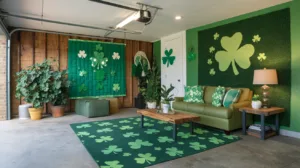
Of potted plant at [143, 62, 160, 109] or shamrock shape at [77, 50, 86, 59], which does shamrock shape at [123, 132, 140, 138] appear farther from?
shamrock shape at [77, 50, 86, 59]

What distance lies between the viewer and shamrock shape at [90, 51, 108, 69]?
21.4 feet

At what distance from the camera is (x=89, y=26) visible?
211 inches

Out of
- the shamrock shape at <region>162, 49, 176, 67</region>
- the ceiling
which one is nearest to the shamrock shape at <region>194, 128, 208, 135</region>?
the ceiling

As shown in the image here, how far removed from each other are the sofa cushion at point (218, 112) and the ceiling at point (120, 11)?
6.98ft

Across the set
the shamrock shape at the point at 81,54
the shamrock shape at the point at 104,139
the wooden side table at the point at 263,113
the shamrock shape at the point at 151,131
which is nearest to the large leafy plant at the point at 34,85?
the shamrock shape at the point at 81,54

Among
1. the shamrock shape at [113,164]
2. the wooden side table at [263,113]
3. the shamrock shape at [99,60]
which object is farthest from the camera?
the shamrock shape at [99,60]

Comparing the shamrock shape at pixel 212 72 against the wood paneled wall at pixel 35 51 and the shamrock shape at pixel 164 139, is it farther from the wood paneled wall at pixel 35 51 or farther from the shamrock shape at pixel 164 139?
the wood paneled wall at pixel 35 51

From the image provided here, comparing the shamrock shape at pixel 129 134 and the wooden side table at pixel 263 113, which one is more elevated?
the wooden side table at pixel 263 113

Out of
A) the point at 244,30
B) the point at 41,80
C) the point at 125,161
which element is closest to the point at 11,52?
the point at 41,80

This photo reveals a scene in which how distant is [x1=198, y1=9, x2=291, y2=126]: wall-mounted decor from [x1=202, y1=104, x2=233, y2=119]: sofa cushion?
1065mm

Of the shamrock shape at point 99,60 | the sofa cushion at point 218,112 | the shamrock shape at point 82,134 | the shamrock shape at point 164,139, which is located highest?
the shamrock shape at point 99,60

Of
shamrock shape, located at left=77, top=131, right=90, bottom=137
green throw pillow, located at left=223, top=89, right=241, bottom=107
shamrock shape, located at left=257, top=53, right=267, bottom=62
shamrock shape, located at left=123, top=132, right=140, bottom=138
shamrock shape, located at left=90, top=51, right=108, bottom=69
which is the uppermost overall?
shamrock shape, located at left=90, top=51, right=108, bottom=69

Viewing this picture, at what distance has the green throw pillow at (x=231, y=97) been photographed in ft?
13.2

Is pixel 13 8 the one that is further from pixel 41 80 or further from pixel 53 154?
pixel 53 154
